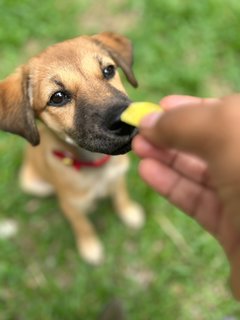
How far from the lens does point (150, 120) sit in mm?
1981

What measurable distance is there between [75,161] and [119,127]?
75 cm

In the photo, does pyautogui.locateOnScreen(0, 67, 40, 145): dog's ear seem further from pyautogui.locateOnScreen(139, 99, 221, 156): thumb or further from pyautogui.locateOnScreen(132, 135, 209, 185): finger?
pyautogui.locateOnScreen(139, 99, 221, 156): thumb

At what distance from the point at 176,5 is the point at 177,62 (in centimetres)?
65

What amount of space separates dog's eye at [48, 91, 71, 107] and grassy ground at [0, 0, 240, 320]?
163cm

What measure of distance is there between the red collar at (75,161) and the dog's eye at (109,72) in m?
0.64

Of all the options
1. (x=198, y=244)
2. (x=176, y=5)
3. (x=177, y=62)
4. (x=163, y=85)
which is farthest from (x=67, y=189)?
(x=176, y=5)

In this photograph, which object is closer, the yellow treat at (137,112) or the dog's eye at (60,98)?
the yellow treat at (137,112)

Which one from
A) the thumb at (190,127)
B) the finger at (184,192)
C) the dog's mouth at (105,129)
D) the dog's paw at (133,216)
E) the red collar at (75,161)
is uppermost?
the thumb at (190,127)

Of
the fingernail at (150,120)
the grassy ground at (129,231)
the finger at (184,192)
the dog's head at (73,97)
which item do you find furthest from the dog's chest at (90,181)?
the fingernail at (150,120)

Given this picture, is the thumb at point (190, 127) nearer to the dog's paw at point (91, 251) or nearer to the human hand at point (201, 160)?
the human hand at point (201, 160)

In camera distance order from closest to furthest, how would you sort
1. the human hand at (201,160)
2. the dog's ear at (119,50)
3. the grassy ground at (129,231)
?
the human hand at (201,160) → the dog's ear at (119,50) → the grassy ground at (129,231)

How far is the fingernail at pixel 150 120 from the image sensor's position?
1943 mm

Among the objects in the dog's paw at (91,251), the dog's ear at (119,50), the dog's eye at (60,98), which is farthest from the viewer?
the dog's paw at (91,251)

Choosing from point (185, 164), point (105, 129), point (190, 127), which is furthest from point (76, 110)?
point (190, 127)
